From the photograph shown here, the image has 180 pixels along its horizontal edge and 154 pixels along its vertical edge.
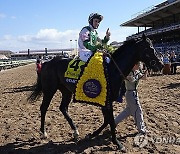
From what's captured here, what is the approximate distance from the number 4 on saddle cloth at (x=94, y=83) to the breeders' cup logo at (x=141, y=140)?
0.86 metres

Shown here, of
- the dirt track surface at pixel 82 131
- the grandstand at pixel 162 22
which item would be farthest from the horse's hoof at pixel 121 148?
the grandstand at pixel 162 22

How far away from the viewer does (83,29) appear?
5.36m

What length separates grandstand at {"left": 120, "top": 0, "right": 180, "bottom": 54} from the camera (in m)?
45.3

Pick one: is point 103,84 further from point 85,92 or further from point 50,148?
point 50,148

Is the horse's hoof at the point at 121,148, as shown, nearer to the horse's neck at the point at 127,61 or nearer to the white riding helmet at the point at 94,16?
the horse's neck at the point at 127,61

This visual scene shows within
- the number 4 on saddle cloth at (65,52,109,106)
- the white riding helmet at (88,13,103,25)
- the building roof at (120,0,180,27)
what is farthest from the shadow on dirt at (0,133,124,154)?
the building roof at (120,0,180,27)

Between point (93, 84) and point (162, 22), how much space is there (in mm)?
54105

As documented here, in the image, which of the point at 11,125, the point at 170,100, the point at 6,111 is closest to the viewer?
the point at 11,125

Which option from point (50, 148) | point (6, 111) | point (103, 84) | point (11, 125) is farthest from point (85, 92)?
point (6, 111)

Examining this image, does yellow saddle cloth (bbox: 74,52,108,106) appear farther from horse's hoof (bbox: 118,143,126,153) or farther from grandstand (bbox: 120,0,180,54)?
grandstand (bbox: 120,0,180,54)

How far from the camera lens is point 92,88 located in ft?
16.7

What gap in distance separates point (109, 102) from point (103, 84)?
32 centimetres

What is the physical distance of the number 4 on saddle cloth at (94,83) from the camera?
4.96m

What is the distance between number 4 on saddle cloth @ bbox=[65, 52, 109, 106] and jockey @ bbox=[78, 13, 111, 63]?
0.18 m
